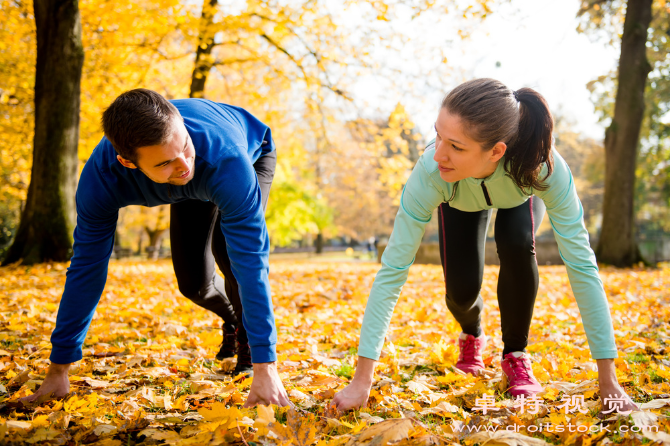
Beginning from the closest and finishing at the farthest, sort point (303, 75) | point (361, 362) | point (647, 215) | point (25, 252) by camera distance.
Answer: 1. point (361, 362)
2. point (25, 252)
3. point (303, 75)
4. point (647, 215)

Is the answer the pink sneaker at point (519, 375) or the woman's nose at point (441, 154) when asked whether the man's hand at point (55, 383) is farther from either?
the pink sneaker at point (519, 375)

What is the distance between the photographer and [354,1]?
9.04 meters

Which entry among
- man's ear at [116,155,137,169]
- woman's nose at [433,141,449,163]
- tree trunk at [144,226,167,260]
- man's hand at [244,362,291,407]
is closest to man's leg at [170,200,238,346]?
man's ear at [116,155,137,169]

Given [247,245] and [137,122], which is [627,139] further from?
[137,122]

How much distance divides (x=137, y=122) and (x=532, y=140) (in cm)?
161

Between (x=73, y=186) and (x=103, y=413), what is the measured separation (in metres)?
6.76

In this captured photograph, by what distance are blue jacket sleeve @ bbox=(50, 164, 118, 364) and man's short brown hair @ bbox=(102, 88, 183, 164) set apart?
1.02ft

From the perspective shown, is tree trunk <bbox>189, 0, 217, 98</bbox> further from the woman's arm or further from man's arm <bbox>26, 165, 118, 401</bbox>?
the woman's arm

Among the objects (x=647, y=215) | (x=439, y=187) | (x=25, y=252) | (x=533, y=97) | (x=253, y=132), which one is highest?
(x=647, y=215)

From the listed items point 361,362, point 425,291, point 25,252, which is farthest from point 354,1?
point 361,362

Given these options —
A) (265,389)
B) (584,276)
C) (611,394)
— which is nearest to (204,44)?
(265,389)

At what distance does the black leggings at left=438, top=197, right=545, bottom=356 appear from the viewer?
7.70 feet

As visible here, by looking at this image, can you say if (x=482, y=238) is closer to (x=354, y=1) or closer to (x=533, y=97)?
(x=533, y=97)

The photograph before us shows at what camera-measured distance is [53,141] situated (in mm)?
7418
